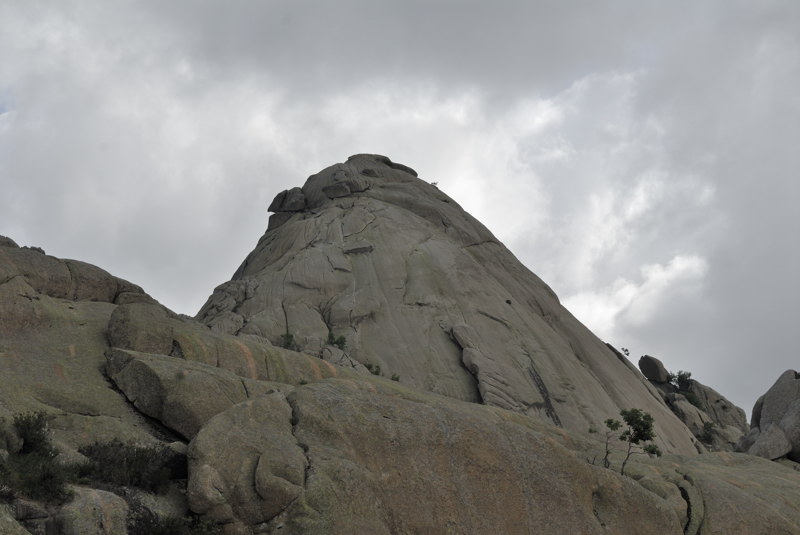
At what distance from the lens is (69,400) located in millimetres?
28062

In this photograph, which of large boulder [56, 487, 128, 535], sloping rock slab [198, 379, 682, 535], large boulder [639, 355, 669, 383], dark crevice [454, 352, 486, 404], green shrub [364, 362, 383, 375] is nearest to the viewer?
large boulder [56, 487, 128, 535]

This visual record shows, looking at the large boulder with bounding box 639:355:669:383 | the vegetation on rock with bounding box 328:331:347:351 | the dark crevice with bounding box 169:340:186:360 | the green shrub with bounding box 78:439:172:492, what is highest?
the large boulder with bounding box 639:355:669:383

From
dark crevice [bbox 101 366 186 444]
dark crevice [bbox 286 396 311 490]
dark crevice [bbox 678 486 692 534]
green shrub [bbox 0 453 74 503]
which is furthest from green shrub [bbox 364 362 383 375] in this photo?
green shrub [bbox 0 453 74 503]

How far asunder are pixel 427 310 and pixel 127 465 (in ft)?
160

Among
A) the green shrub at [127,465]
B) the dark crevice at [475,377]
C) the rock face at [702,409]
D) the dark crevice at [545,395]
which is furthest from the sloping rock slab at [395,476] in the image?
the rock face at [702,409]

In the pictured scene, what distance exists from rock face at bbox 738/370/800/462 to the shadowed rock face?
850 cm

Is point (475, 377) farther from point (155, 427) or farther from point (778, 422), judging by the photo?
point (155, 427)

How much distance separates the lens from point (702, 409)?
100375mm

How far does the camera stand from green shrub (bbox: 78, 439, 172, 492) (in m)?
22.4

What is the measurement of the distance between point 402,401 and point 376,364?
34287mm

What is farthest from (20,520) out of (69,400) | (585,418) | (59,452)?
(585,418)

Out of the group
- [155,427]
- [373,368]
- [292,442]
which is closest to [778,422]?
[373,368]

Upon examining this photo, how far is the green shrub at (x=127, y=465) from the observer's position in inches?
883

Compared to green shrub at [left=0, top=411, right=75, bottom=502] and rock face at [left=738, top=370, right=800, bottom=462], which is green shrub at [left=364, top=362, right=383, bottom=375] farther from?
green shrub at [left=0, top=411, right=75, bottom=502]
